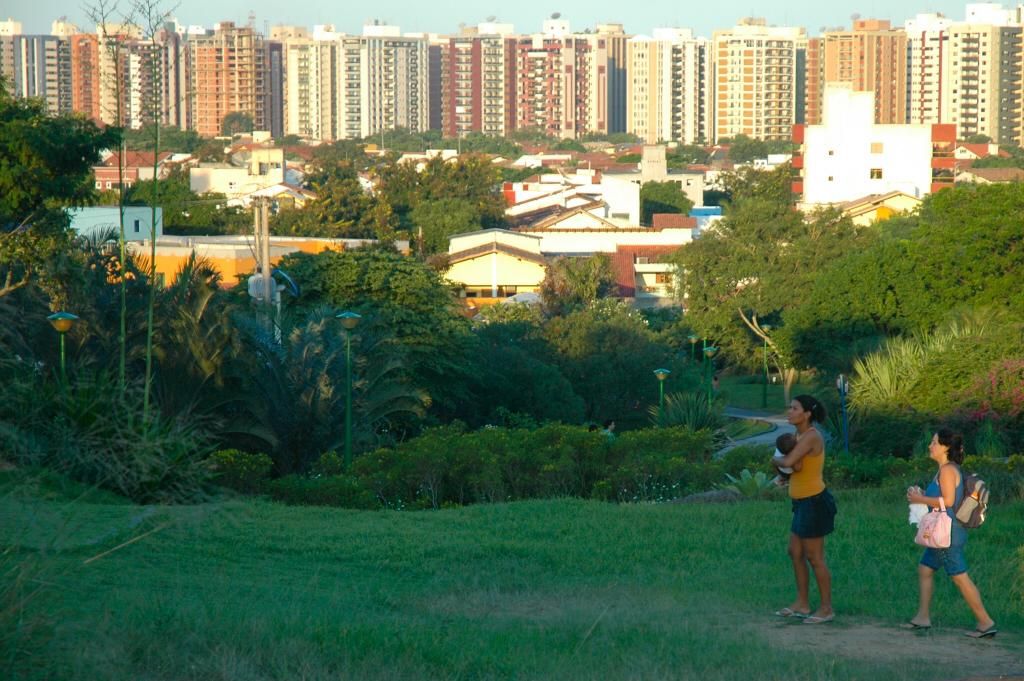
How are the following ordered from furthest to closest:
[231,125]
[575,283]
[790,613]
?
[231,125]
[575,283]
[790,613]

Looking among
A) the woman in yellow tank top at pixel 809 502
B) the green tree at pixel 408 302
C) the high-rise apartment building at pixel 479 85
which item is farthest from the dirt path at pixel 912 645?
the high-rise apartment building at pixel 479 85

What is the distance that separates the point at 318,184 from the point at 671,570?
75.5 m

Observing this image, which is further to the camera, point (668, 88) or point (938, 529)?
point (668, 88)

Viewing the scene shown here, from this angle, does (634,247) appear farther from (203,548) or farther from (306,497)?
(203,548)

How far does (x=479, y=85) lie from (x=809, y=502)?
189 meters

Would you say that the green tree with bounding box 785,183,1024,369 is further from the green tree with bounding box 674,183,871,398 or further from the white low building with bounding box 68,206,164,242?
the white low building with bounding box 68,206,164,242

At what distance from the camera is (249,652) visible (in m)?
6.99

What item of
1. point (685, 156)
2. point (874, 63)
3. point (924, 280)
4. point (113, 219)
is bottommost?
point (924, 280)

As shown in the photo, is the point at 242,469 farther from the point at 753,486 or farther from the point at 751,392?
the point at 751,392

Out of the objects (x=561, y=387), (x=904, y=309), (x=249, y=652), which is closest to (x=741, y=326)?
(x=904, y=309)

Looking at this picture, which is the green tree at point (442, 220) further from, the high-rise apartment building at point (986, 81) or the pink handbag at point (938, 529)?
the high-rise apartment building at point (986, 81)

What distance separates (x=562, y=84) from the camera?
193375mm

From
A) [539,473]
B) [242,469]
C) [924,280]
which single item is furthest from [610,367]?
[242,469]

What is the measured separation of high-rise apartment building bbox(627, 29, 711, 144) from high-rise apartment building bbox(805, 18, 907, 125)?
2077cm
